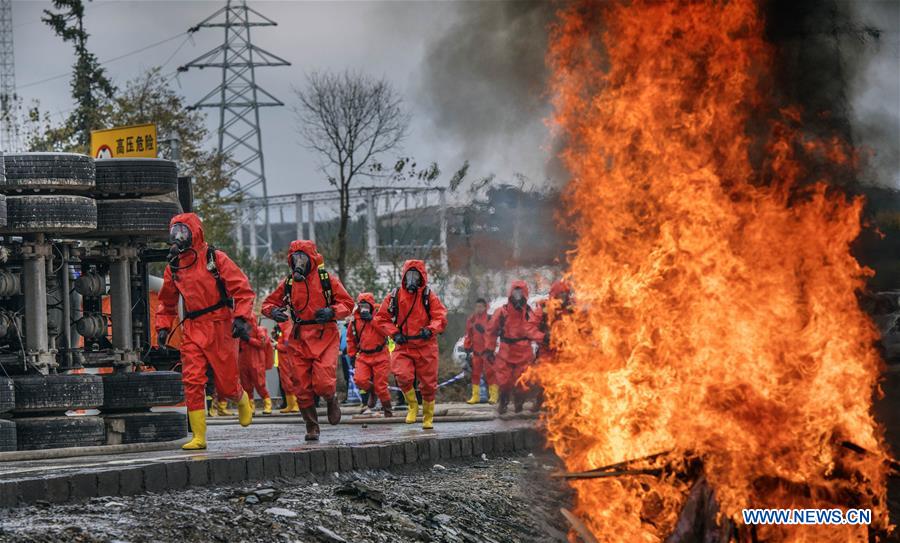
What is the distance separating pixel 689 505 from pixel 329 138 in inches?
900

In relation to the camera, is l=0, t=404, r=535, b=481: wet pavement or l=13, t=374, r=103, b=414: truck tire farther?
l=13, t=374, r=103, b=414: truck tire

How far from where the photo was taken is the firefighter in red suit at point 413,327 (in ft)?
58.2

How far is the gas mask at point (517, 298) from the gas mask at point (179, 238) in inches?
344

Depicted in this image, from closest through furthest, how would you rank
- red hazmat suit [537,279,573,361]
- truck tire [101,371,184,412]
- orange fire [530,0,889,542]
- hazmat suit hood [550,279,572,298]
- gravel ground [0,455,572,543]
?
gravel ground [0,455,572,543] < orange fire [530,0,889,542] < truck tire [101,371,184,412] < red hazmat suit [537,279,573,361] < hazmat suit hood [550,279,572,298]

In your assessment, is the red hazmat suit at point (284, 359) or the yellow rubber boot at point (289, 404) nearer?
the red hazmat suit at point (284, 359)

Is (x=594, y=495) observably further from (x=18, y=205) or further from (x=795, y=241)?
(x=18, y=205)

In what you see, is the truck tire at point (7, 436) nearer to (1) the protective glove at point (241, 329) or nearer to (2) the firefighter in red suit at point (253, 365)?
(1) the protective glove at point (241, 329)

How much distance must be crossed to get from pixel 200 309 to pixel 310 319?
A: 1.71m

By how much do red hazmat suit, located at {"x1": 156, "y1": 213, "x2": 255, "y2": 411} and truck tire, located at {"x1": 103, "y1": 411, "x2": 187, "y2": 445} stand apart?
57 centimetres

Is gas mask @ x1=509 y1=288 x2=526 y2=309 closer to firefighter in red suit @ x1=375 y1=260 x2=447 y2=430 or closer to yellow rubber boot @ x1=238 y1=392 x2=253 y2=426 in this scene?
firefighter in red suit @ x1=375 y1=260 x2=447 y2=430

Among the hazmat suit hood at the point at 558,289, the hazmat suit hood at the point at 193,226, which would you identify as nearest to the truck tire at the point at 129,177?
the hazmat suit hood at the point at 193,226

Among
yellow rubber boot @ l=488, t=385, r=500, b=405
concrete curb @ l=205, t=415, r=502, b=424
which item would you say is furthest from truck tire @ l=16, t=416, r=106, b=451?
yellow rubber boot @ l=488, t=385, r=500, b=405

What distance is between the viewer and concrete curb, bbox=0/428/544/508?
9.07 m

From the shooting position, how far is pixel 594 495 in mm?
10602
